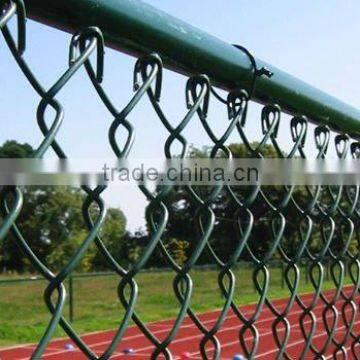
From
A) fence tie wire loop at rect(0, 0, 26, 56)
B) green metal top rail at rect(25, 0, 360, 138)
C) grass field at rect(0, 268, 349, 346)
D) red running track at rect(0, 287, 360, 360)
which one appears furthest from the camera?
grass field at rect(0, 268, 349, 346)

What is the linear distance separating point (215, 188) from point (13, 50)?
1.81 ft

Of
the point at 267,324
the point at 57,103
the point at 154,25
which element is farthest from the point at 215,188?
the point at 267,324

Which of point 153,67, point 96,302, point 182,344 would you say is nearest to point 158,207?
point 153,67

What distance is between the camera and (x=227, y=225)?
1966 millimetres

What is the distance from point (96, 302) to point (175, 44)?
14607 millimetres

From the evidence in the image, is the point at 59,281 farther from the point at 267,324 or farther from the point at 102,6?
the point at 267,324

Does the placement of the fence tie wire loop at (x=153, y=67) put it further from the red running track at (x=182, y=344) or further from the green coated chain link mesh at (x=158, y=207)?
the red running track at (x=182, y=344)

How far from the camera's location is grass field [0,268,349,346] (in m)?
13.3

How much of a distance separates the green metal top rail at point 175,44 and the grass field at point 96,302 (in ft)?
36.9

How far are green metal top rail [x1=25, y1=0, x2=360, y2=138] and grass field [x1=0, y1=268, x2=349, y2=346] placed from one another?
11.2m

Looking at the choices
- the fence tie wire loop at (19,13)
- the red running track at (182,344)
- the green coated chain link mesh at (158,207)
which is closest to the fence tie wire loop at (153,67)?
the green coated chain link mesh at (158,207)

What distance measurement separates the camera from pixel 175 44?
3.92 ft

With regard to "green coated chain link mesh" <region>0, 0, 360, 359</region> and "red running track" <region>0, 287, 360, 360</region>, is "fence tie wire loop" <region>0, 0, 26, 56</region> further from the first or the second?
"red running track" <region>0, 287, 360, 360</region>

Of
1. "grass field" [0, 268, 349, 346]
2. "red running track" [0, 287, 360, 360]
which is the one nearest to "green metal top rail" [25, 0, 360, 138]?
"red running track" [0, 287, 360, 360]
